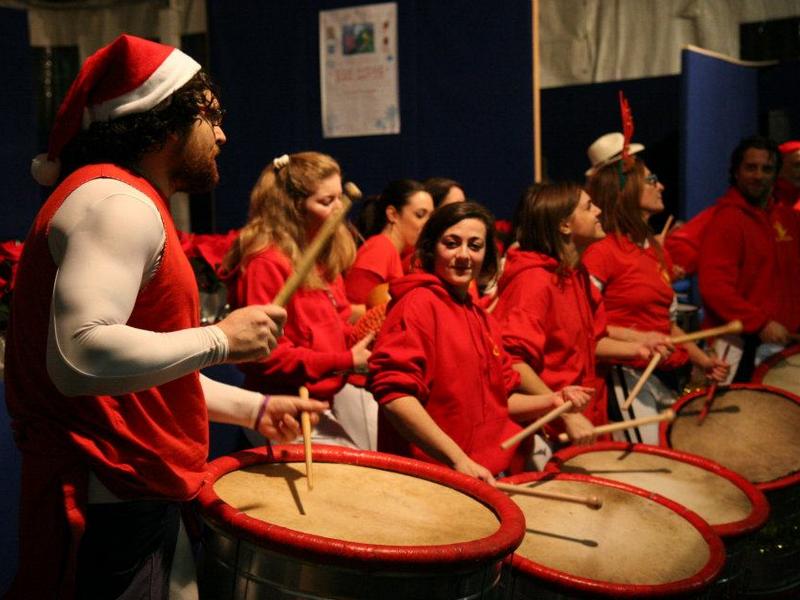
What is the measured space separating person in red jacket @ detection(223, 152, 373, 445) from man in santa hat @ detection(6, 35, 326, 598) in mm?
1151

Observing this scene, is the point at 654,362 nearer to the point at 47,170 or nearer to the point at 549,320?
the point at 549,320

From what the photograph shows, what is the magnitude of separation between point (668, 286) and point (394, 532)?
2565mm

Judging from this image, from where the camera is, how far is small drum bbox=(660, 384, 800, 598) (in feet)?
9.33

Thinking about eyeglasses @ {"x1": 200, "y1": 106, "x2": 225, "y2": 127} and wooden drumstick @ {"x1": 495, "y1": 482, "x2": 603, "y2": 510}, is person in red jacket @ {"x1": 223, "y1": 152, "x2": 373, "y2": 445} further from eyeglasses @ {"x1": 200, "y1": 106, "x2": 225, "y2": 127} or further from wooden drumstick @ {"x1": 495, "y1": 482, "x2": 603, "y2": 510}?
eyeglasses @ {"x1": 200, "y1": 106, "x2": 225, "y2": 127}

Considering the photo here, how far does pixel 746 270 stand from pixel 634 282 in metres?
1.08

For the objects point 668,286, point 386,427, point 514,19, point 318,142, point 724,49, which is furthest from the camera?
point 724,49

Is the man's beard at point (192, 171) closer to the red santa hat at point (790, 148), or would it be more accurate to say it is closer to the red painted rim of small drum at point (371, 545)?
the red painted rim of small drum at point (371, 545)

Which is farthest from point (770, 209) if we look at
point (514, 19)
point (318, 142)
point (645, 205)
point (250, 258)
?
point (250, 258)

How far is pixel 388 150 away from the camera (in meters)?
5.07

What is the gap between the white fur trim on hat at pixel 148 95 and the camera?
1.46 meters

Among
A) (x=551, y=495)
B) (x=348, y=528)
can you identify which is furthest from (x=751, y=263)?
(x=348, y=528)

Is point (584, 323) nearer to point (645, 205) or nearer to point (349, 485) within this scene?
point (645, 205)

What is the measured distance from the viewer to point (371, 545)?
1.42 meters

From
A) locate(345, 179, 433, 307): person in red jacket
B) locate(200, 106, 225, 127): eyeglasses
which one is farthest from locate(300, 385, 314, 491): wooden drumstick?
locate(345, 179, 433, 307): person in red jacket
